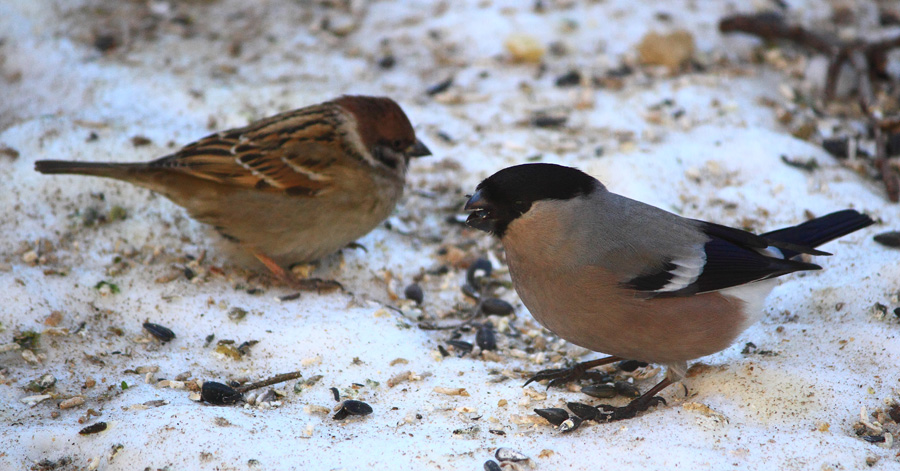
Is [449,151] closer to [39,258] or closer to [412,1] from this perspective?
[412,1]

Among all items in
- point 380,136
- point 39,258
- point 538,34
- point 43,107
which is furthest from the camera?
point 538,34

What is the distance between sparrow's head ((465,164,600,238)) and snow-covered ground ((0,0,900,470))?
33.7 inches

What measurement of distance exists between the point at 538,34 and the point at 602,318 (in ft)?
14.2

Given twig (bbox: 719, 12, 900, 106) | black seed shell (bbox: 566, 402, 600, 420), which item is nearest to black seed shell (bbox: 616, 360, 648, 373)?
black seed shell (bbox: 566, 402, 600, 420)

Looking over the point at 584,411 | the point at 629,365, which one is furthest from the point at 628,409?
the point at 629,365

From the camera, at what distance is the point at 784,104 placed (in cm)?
658

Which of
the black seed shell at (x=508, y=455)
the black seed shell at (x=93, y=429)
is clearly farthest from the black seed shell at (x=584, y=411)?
the black seed shell at (x=93, y=429)

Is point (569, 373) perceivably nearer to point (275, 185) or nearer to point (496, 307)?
point (496, 307)

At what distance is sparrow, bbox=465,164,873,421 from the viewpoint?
12.2 ft

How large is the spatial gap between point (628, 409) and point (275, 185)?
256 centimetres

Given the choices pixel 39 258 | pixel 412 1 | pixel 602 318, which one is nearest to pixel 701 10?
pixel 412 1

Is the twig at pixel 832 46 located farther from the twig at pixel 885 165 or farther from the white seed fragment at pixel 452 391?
the white seed fragment at pixel 452 391

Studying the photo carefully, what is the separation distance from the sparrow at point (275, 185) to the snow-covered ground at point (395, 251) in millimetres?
279

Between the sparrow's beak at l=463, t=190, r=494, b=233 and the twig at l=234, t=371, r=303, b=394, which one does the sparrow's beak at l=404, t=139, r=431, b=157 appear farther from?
the twig at l=234, t=371, r=303, b=394
